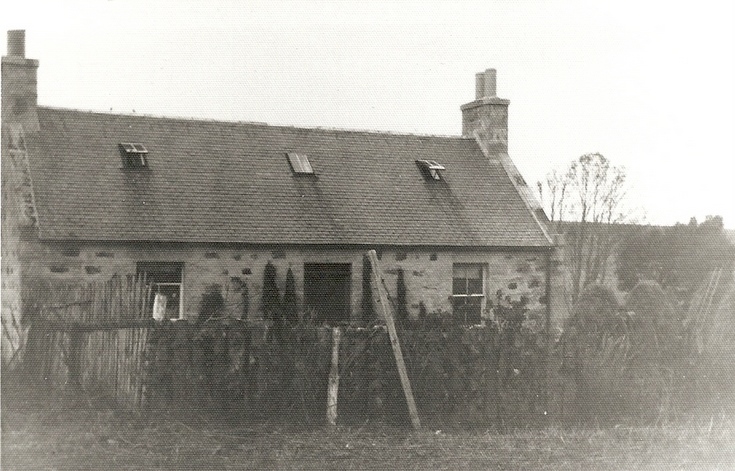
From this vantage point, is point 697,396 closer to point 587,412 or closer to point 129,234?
point 587,412

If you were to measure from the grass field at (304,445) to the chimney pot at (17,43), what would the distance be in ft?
33.1

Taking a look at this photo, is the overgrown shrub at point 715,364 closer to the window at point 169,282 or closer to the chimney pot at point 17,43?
the window at point 169,282

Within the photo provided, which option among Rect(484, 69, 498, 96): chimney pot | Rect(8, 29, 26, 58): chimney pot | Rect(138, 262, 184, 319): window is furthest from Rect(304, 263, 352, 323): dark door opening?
Rect(8, 29, 26, 58): chimney pot

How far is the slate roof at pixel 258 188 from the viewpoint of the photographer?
1751 cm

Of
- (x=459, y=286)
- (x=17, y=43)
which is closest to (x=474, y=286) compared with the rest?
(x=459, y=286)

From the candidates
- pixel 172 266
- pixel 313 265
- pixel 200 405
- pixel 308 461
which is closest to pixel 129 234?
pixel 172 266

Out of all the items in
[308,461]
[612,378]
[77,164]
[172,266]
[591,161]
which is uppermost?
[591,161]

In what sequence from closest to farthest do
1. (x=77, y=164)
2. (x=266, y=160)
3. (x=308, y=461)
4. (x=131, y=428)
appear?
(x=308, y=461)
(x=131, y=428)
(x=77, y=164)
(x=266, y=160)

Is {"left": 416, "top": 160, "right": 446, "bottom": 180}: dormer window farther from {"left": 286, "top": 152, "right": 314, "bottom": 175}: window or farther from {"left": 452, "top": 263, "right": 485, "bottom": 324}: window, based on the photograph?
{"left": 286, "top": 152, "right": 314, "bottom": 175}: window

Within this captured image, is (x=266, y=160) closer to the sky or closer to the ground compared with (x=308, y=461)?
closer to the sky

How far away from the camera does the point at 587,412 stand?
11.9 m

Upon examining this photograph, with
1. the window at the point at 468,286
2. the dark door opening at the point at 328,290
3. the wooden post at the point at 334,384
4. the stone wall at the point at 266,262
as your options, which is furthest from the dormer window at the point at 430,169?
the wooden post at the point at 334,384

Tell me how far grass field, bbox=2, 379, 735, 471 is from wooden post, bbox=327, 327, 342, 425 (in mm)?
268

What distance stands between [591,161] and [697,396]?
3317cm
